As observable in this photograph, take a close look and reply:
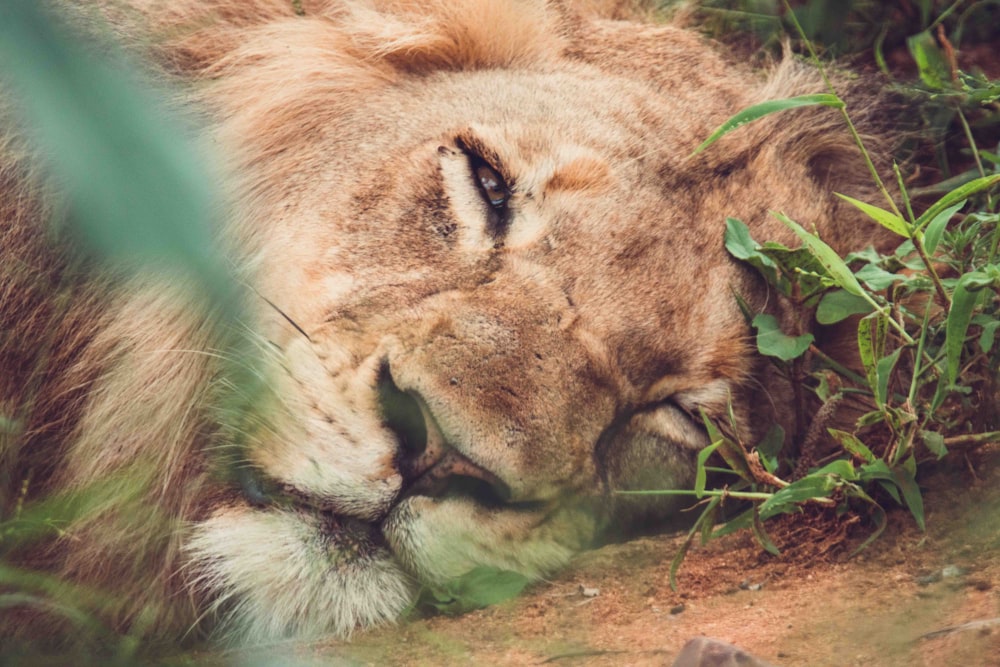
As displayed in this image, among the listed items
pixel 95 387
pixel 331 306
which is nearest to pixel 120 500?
pixel 95 387

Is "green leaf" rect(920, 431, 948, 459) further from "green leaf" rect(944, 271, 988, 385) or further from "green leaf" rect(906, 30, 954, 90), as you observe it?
"green leaf" rect(906, 30, 954, 90)

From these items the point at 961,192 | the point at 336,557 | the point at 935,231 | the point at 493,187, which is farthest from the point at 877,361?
the point at 336,557

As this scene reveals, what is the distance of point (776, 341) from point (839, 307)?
171 mm

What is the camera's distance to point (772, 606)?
2.13 meters

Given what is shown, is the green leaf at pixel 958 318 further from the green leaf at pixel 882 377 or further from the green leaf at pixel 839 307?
the green leaf at pixel 839 307

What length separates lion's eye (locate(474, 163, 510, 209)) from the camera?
2676 millimetres

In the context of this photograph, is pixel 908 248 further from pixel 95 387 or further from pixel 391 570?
pixel 95 387

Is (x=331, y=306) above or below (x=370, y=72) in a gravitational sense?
below

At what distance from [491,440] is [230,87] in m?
1.39

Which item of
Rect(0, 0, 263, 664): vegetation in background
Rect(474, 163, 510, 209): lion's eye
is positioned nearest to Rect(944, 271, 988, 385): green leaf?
Rect(474, 163, 510, 209): lion's eye

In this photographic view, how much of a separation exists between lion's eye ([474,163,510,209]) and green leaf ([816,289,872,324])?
80 cm

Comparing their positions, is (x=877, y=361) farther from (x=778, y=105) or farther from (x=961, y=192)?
(x=778, y=105)

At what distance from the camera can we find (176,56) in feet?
9.59

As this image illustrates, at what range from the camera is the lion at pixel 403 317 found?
85.8 inches
